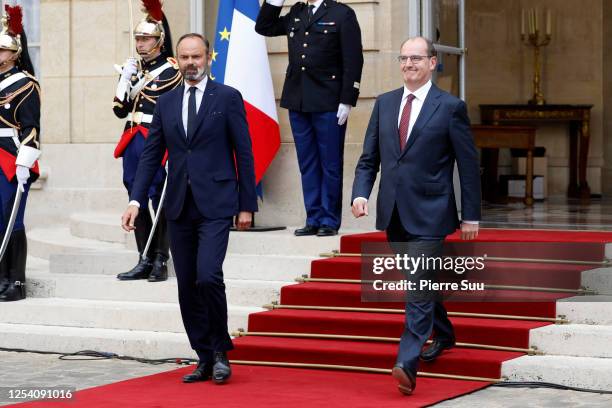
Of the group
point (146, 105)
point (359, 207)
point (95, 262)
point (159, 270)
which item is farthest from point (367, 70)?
point (359, 207)

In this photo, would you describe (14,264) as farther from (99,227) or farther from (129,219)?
(129,219)

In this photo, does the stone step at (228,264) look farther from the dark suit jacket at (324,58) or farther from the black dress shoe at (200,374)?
the black dress shoe at (200,374)

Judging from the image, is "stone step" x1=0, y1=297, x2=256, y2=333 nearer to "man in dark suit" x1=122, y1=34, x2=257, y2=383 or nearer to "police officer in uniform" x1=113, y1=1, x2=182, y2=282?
"police officer in uniform" x1=113, y1=1, x2=182, y2=282

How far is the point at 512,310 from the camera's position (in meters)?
8.41

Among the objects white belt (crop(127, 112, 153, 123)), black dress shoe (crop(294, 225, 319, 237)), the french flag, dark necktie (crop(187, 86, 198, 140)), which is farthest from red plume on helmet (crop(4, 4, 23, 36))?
dark necktie (crop(187, 86, 198, 140))

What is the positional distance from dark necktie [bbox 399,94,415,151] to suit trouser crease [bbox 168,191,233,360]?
3.60ft

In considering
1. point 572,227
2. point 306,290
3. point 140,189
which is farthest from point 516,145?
point 140,189

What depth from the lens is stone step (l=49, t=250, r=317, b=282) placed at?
31.5 feet

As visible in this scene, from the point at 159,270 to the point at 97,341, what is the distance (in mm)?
893

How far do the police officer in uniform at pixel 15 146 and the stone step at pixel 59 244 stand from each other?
2.46 feet

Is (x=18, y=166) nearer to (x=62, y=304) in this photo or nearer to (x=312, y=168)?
(x=62, y=304)

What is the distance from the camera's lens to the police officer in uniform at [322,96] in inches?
399

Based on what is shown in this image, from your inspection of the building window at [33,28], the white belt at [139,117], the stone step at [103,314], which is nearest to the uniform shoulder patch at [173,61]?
the white belt at [139,117]

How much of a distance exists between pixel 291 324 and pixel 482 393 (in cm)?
170
